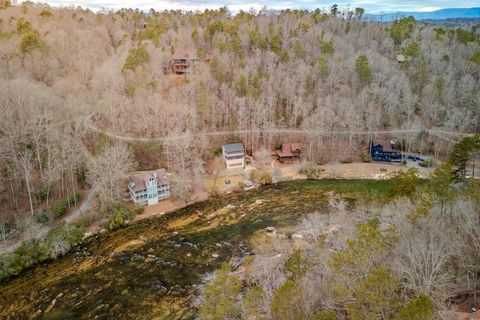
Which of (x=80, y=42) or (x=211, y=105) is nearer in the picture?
(x=211, y=105)

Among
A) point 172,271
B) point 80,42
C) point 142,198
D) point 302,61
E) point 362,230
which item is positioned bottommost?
point 172,271

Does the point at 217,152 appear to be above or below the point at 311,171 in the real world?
above

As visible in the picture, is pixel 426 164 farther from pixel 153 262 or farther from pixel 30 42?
pixel 30 42

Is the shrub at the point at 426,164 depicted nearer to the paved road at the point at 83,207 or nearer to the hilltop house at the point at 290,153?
the hilltop house at the point at 290,153

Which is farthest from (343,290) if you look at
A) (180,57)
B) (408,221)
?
(180,57)

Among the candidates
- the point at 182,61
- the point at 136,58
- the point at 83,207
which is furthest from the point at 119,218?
the point at 182,61

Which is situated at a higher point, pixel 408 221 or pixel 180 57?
pixel 180 57

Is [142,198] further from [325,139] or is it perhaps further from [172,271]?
[325,139]
